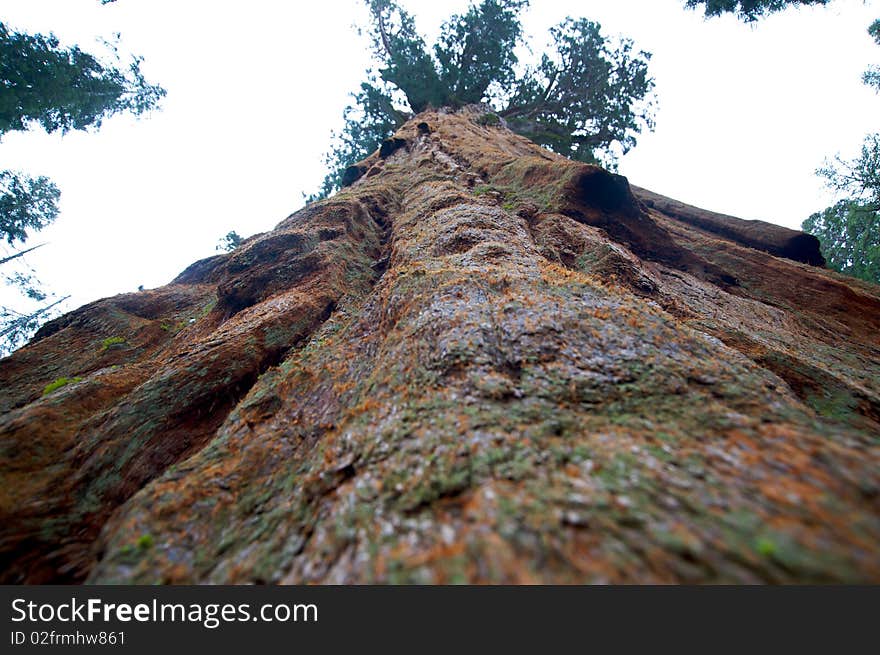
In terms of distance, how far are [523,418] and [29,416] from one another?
6.97 meters

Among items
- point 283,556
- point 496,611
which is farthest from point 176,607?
point 496,611

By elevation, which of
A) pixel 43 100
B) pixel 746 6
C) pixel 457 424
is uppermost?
pixel 746 6

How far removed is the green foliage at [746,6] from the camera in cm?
1409

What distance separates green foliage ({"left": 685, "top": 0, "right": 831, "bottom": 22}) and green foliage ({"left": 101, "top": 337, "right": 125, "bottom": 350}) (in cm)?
2266

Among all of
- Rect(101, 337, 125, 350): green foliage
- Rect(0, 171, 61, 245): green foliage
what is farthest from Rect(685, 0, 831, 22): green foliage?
Rect(0, 171, 61, 245): green foliage

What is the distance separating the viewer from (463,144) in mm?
16750

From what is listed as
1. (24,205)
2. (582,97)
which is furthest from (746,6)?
(24,205)

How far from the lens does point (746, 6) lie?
14297mm

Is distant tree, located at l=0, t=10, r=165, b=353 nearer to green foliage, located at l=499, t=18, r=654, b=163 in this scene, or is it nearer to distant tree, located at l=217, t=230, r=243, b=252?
distant tree, located at l=217, t=230, r=243, b=252

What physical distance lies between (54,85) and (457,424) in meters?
20.4

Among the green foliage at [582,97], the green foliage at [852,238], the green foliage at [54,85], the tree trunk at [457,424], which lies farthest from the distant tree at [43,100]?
the green foliage at [852,238]

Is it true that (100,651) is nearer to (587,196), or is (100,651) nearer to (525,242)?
(525,242)

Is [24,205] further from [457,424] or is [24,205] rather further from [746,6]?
[746,6]

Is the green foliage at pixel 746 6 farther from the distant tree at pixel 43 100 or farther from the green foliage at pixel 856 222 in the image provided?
the distant tree at pixel 43 100
